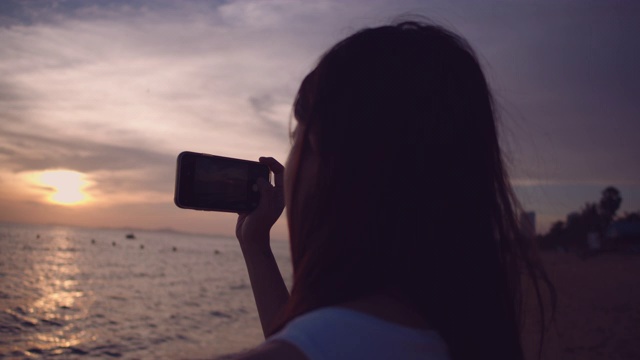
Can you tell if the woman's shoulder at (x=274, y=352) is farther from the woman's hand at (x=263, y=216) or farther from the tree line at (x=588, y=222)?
the tree line at (x=588, y=222)

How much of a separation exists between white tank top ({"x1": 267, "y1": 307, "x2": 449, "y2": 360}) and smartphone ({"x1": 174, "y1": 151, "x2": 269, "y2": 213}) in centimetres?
122

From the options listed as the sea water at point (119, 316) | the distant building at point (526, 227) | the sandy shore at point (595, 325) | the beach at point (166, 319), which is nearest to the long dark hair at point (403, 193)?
the distant building at point (526, 227)

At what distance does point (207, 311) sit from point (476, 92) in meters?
23.0

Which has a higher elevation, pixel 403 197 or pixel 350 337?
pixel 403 197

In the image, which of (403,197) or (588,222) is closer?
(403,197)

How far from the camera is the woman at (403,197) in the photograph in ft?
3.54

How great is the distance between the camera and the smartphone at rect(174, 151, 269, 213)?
2.13 meters

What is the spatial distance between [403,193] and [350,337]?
403mm

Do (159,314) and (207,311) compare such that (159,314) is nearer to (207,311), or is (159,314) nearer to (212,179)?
(207,311)

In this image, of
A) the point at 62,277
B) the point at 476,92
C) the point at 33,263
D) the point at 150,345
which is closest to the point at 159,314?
the point at 150,345

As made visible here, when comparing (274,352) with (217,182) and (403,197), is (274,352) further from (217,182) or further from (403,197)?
(217,182)

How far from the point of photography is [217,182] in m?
2.25

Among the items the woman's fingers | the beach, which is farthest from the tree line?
the woman's fingers

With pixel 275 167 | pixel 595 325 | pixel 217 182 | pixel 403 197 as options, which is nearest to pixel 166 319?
pixel 595 325
